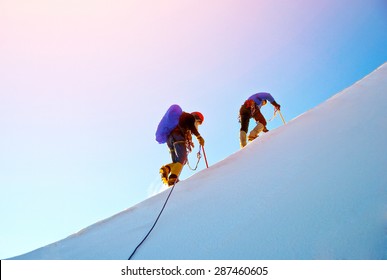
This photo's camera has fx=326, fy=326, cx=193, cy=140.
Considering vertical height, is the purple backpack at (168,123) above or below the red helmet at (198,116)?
below

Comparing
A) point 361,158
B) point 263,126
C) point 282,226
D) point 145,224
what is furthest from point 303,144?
point 263,126

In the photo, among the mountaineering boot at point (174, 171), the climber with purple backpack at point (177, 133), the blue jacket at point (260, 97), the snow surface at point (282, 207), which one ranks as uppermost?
the blue jacket at point (260, 97)

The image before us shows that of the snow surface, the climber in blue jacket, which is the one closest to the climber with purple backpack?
the snow surface

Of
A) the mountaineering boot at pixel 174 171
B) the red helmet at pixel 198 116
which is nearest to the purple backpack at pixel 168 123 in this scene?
the red helmet at pixel 198 116

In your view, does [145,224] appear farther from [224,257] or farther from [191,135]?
[191,135]

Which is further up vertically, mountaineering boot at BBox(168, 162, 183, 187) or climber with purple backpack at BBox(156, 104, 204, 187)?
climber with purple backpack at BBox(156, 104, 204, 187)

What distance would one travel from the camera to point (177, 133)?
17.4 ft

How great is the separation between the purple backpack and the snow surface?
1.44m

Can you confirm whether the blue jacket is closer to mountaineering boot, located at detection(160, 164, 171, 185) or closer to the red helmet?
the red helmet

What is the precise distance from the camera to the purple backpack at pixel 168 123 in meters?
5.14

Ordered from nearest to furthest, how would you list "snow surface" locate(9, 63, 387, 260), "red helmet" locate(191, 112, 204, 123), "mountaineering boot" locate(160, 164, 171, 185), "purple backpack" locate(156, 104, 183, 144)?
1. "snow surface" locate(9, 63, 387, 260)
2. "mountaineering boot" locate(160, 164, 171, 185)
3. "purple backpack" locate(156, 104, 183, 144)
4. "red helmet" locate(191, 112, 204, 123)

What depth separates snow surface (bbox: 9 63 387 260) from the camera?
1728 mm

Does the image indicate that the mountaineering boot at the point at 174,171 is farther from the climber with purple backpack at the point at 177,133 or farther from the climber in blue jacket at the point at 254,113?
the climber in blue jacket at the point at 254,113

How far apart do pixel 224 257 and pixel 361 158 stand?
4.36ft
